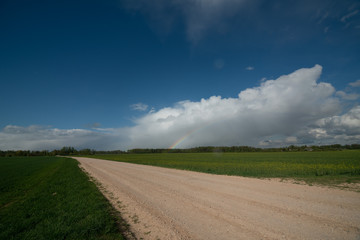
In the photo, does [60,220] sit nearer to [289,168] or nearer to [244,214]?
[244,214]

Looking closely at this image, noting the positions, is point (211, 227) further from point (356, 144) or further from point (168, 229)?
point (356, 144)

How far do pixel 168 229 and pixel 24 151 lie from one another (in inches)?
9164

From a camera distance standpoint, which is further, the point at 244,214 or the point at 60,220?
the point at 244,214

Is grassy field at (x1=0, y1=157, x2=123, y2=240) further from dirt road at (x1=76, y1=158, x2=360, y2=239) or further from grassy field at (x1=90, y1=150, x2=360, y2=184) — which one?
grassy field at (x1=90, y1=150, x2=360, y2=184)

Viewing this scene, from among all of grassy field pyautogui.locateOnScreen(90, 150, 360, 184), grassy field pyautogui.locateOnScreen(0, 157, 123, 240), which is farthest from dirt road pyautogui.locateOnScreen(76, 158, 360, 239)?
grassy field pyautogui.locateOnScreen(90, 150, 360, 184)

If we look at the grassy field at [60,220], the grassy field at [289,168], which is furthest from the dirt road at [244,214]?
the grassy field at [289,168]

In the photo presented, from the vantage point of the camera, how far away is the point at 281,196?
925cm

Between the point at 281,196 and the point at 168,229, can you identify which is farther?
Result: the point at 281,196

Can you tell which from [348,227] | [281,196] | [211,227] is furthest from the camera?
A: [281,196]

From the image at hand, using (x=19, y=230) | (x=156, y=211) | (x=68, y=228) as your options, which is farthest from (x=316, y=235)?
(x=19, y=230)

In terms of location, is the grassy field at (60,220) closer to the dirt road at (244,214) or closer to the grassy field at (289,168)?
the dirt road at (244,214)

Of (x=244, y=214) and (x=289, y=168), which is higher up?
(x=289, y=168)

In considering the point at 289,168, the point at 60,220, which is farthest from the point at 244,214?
the point at 289,168

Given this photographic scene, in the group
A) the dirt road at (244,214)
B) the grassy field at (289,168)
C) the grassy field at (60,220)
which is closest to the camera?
the dirt road at (244,214)
